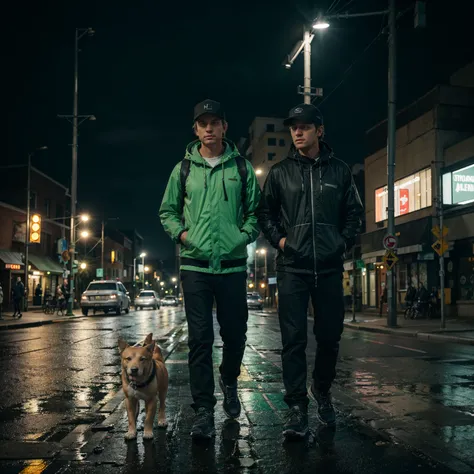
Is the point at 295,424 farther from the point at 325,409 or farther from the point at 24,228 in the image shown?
the point at 24,228

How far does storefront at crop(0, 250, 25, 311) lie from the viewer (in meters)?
40.3

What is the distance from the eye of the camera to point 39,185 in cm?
5356

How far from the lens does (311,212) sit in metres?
4.66

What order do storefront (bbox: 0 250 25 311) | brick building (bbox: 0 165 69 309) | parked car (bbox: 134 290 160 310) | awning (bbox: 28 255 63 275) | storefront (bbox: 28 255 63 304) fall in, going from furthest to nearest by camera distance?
parked car (bbox: 134 290 160 310), storefront (bbox: 28 255 63 304), awning (bbox: 28 255 63 275), brick building (bbox: 0 165 69 309), storefront (bbox: 0 250 25 311)

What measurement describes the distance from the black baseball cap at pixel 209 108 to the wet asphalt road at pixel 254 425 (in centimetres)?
237

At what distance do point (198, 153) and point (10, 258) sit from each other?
39343 millimetres

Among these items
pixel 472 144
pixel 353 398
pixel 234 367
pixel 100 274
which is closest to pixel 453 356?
pixel 353 398

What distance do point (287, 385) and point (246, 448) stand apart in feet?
2.07

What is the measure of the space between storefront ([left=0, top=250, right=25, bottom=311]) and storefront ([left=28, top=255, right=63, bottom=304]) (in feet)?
8.29

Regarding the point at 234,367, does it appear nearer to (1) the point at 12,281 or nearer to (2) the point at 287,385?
(2) the point at 287,385

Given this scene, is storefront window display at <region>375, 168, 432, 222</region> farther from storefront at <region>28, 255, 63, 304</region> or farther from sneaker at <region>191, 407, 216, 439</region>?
sneaker at <region>191, 407, 216, 439</region>

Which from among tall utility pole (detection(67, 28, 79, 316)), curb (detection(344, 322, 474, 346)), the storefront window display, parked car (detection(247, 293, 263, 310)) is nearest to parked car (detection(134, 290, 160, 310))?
parked car (detection(247, 293, 263, 310))

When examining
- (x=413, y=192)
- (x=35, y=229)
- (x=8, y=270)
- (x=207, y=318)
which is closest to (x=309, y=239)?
(x=207, y=318)

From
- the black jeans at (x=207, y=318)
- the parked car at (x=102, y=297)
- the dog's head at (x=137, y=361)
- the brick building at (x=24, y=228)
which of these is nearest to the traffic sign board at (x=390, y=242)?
the black jeans at (x=207, y=318)
